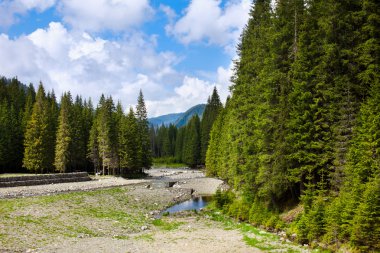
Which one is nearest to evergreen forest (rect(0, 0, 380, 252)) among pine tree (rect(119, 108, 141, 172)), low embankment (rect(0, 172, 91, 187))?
low embankment (rect(0, 172, 91, 187))

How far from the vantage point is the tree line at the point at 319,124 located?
62.8 feet

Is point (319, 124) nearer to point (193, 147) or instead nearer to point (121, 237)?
point (121, 237)

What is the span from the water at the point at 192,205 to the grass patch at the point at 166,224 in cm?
788

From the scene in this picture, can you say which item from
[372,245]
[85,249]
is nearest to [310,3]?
[372,245]

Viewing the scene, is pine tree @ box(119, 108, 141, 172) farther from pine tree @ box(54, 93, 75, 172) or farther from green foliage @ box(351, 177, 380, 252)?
green foliage @ box(351, 177, 380, 252)

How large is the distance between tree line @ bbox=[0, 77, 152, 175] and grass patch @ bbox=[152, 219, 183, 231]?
4227 centimetres

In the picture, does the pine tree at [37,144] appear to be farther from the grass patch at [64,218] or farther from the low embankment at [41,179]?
the grass patch at [64,218]

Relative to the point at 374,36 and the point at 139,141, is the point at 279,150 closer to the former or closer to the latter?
the point at 374,36

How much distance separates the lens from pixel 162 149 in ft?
502

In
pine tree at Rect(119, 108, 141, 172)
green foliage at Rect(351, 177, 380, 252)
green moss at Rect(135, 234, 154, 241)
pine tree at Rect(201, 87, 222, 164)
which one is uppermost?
pine tree at Rect(201, 87, 222, 164)

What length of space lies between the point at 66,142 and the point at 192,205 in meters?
36.7

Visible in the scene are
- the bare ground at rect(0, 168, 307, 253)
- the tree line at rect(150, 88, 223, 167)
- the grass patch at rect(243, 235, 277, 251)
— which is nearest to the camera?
the grass patch at rect(243, 235, 277, 251)

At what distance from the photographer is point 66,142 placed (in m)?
69.4

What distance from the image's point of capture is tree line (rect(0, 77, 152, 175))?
2672 inches
